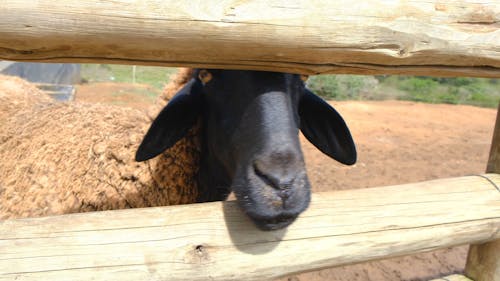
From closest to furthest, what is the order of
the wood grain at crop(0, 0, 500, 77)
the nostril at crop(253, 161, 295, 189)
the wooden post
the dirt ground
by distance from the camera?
the wood grain at crop(0, 0, 500, 77) → the nostril at crop(253, 161, 295, 189) → the wooden post → the dirt ground

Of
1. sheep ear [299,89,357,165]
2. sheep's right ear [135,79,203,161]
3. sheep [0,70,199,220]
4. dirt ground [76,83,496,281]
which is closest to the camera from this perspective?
sheep's right ear [135,79,203,161]

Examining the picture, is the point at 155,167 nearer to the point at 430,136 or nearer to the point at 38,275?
the point at 38,275

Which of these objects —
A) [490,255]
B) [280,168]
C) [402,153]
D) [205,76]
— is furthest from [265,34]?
[402,153]

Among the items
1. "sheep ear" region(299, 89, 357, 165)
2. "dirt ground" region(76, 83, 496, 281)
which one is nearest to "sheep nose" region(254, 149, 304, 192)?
"sheep ear" region(299, 89, 357, 165)

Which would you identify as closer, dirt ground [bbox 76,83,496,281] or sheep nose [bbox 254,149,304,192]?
sheep nose [bbox 254,149,304,192]

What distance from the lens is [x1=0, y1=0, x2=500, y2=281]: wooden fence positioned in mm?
1227

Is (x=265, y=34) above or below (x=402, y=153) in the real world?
above

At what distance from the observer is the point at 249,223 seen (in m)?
1.72

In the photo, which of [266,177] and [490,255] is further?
[490,255]

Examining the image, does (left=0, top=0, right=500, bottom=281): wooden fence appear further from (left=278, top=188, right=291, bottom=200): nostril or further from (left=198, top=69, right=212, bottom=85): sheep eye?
(left=198, top=69, right=212, bottom=85): sheep eye

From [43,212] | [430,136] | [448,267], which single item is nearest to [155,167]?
[43,212]

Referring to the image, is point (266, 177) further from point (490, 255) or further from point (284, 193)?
point (490, 255)

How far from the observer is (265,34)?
1329 millimetres

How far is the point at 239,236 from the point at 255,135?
0.42 meters
